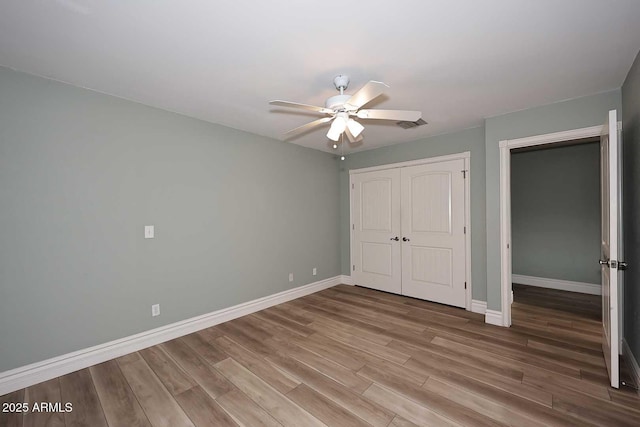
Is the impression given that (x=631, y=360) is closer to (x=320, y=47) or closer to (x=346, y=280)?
(x=320, y=47)

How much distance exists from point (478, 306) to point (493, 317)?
401 millimetres

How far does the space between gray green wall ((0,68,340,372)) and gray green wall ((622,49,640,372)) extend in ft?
12.0

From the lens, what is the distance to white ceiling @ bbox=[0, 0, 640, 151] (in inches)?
59.4

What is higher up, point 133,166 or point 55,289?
point 133,166

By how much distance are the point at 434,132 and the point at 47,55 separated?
406cm

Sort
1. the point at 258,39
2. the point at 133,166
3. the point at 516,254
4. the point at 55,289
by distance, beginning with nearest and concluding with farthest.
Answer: the point at 258,39 < the point at 55,289 < the point at 133,166 < the point at 516,254

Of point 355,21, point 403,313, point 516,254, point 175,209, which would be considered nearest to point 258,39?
point 355,21

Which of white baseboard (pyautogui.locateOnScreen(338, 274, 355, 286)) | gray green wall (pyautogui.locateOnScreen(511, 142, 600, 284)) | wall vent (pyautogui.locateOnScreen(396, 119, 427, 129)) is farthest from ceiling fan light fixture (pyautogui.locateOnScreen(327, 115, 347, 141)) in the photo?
gray green wall (pyautogui.locateOnScreen(511, 142, 600, 284))

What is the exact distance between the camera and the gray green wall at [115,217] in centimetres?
210

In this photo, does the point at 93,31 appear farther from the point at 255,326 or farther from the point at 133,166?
the point at 255,326

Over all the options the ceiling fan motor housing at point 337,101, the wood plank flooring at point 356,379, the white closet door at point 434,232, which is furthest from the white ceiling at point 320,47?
the wood plank flooring at point 356,379

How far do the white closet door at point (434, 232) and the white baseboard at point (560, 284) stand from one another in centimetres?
209

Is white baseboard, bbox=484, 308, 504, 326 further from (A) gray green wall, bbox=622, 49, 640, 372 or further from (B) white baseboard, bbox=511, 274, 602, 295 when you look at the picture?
(B) white baseboard, bbox=511, 274, 602, 295

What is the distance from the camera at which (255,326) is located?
3.20m
